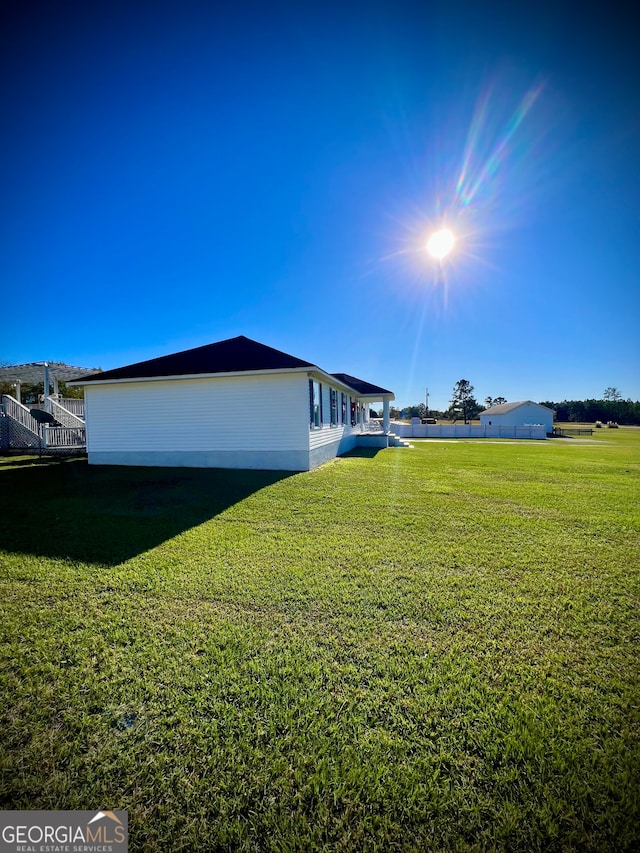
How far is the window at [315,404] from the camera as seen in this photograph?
10.5m

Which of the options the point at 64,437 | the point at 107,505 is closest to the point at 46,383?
the point at 64,437

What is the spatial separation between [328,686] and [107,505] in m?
6.39

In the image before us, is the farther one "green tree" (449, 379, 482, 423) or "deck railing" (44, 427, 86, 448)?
"green tree" (449, 379, 482, 423)

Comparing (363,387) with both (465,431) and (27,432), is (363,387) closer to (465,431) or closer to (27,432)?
(465,431)

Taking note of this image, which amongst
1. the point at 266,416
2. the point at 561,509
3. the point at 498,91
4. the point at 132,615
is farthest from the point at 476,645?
the point at 498,91

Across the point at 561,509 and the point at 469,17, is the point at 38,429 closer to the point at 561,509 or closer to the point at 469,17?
the point at 561,509

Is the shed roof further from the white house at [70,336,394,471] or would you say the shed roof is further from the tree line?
the white house at [70,336,394,471]

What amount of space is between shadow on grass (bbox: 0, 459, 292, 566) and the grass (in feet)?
0.31

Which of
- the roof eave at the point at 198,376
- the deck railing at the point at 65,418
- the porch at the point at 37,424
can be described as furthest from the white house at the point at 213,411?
the deck railing at the point at 65,418

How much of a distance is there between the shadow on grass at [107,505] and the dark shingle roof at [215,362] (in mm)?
3275

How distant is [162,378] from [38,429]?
9262 mm

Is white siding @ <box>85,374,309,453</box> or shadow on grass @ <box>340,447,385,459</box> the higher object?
white siding @ <box>85,374,309,453</box>

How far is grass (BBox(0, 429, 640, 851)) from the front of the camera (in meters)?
1.48

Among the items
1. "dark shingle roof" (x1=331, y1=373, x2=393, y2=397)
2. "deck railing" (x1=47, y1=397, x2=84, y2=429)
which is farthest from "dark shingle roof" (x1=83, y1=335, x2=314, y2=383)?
"dark shingle roof" (x1=331, y1=373, x2=393, y2=397)
